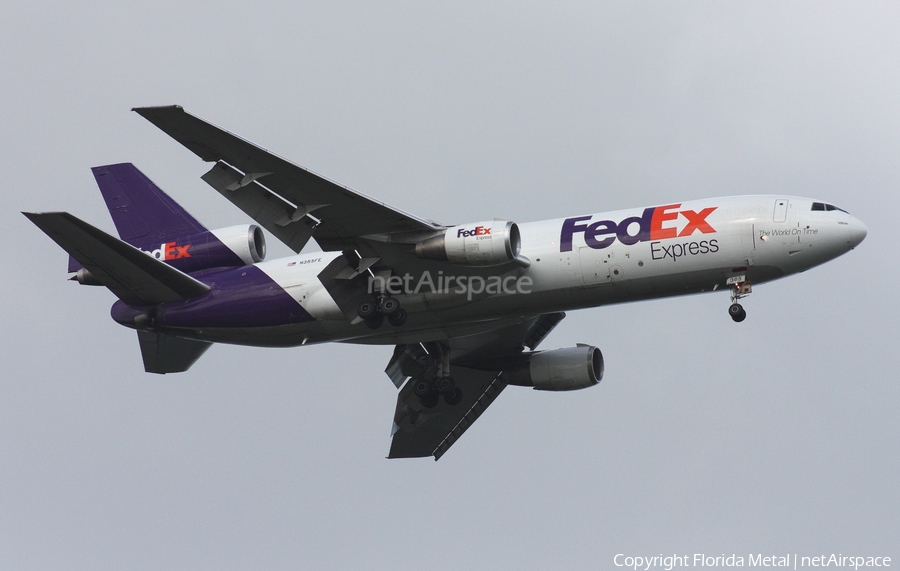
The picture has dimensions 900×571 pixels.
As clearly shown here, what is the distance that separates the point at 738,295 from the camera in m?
37.6

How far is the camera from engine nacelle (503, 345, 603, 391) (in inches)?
1773

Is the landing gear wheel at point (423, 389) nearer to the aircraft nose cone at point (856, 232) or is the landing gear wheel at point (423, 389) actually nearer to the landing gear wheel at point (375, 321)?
the landing gear wheel at point (375, 321)

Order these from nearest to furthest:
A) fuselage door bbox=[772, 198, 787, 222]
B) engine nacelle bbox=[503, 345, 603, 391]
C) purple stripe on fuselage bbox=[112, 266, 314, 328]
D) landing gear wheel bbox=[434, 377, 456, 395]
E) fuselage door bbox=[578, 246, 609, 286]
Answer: fuselage door bbox=[772, 198, 787, 222] < fuselage door bbox=[578, 246, 609, 286] < purple stripe on fuselage bbox=[112, 266, 314, 328] < landing gear wheel bbox=[434, 377, 456, 395] < engine nacelle bbox=[503, 345, 603, 391]

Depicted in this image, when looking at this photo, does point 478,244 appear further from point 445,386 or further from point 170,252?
point 170,252

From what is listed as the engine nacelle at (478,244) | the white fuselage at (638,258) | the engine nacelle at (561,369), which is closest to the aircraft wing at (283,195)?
the engine nacelle at (478,244)

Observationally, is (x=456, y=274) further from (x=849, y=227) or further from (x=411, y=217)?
(x=849, y=227)

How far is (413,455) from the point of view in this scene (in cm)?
4916

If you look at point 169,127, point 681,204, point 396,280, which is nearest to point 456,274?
point 396,280

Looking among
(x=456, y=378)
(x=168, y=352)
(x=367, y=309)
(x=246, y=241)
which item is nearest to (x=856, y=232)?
(x=367, y=309)

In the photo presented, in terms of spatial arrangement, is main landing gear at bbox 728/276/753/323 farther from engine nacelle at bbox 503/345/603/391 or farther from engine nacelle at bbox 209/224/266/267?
engine nacelle at bbox 209/224/266/267

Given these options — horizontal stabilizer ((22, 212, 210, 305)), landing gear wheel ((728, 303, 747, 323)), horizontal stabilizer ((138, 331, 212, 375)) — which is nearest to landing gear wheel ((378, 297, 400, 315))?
horizontal stabilizer ((22, 212, 210, 305))

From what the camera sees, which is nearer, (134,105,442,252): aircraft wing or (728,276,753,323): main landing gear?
(134,105,442,252): aircraft wing

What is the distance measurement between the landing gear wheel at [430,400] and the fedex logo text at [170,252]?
31.8 feet

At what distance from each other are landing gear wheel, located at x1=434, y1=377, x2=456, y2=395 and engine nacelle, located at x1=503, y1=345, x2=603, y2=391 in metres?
3.20
